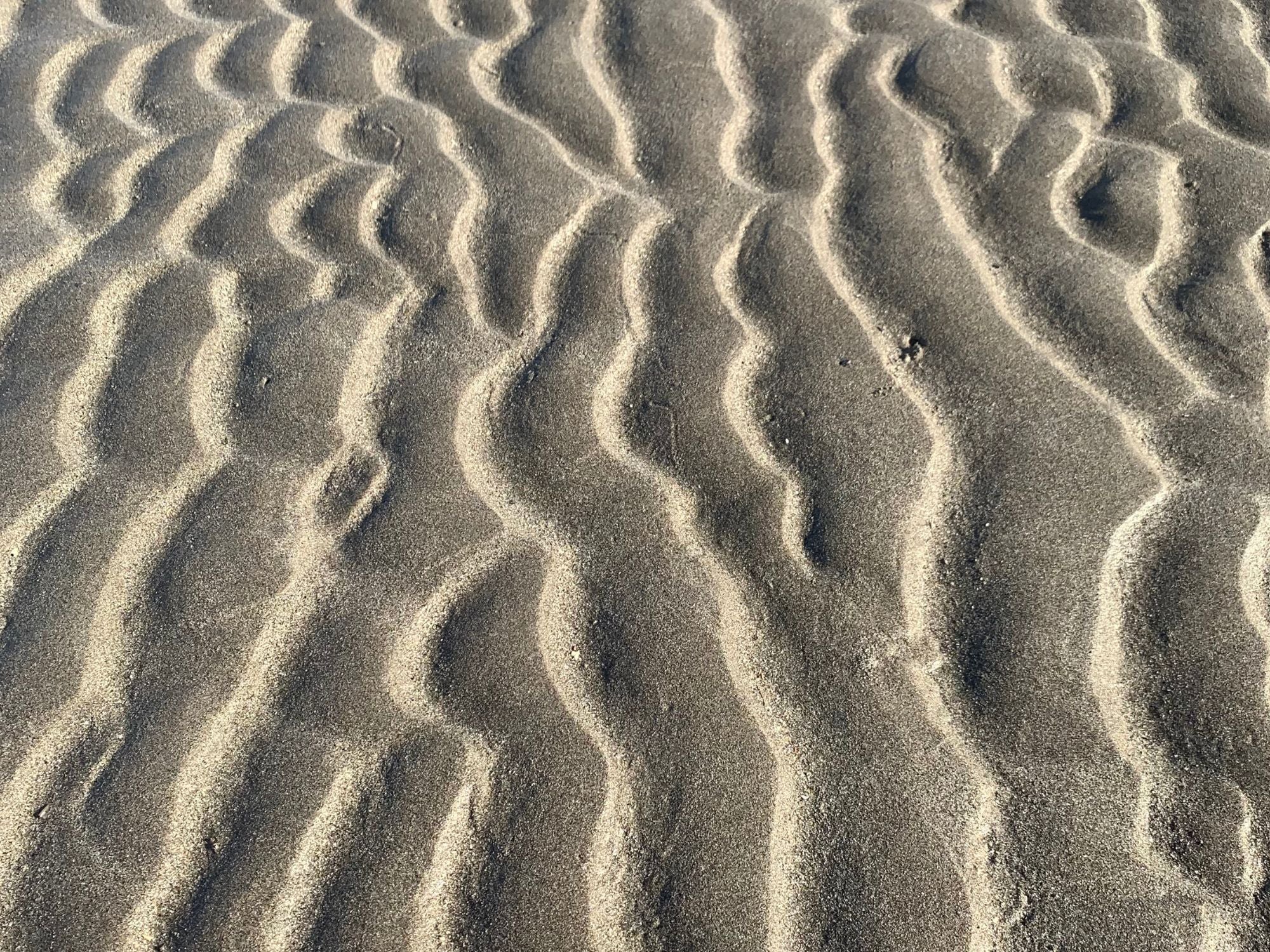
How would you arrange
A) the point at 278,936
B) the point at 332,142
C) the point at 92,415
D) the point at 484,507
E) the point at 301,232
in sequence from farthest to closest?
1. the point at 332,142
2. the point at 301,232
3. the point at 92,415
4. the point at 484,507
5. the point at 278,936

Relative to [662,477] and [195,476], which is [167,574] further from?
[662,477]

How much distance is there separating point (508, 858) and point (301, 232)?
51.9 inches

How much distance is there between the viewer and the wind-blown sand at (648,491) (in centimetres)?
133

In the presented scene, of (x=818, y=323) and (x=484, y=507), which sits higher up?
(x=818, y=323)

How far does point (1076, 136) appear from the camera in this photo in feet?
7.16

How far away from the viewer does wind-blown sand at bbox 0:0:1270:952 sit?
1.33 m

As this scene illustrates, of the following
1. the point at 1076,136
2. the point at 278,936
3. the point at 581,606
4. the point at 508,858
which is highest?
the point at 1076,136

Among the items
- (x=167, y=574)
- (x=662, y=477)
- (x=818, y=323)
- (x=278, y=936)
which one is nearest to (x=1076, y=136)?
(x=818, y=323)

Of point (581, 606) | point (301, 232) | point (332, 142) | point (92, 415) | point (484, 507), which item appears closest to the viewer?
point (581, 606)

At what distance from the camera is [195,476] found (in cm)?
171

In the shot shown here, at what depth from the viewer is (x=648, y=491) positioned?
168cm

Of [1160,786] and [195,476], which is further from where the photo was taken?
[195,476]

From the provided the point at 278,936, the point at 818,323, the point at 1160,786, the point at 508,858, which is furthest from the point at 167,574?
the point at 1160,786

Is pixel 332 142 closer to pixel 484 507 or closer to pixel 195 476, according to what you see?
pixel 195 476
